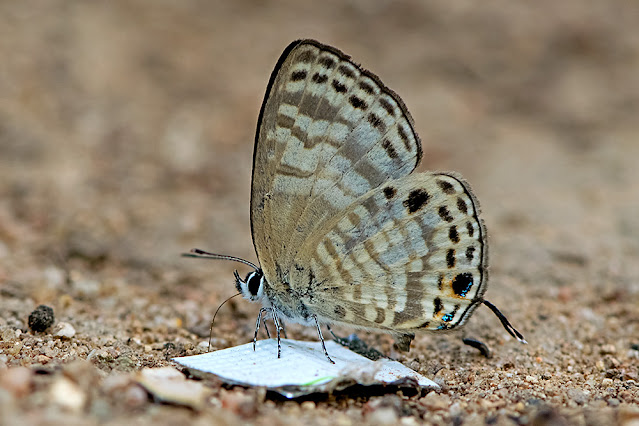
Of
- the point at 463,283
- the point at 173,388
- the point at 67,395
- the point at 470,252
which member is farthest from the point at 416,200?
the point at 67,395

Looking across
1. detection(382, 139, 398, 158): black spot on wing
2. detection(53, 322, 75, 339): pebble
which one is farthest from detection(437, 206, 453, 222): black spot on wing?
detection(53, 322, 75, 339): pebble

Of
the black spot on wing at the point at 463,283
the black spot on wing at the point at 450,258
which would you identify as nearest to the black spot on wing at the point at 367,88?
the black spot on wing at the point at 450,258

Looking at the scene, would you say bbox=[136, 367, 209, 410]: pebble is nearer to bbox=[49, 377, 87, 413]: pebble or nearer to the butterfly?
bbox=[49, 377, 87, 413]: pebble

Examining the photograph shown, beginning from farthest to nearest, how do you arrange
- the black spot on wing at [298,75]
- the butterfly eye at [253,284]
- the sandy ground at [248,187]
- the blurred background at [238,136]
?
the blurred background at [238,136]
the butterfly eye at [253,284]
the black spot on wing at [298,75]
the sandy ground at [248,187]

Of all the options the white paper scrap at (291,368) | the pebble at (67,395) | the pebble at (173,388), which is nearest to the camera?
the pebble at (67,395)

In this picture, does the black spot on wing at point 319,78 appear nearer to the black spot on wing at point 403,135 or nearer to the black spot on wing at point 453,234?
the black spot on wing at point 403,135

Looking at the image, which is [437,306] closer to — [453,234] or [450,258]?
[450,258]
